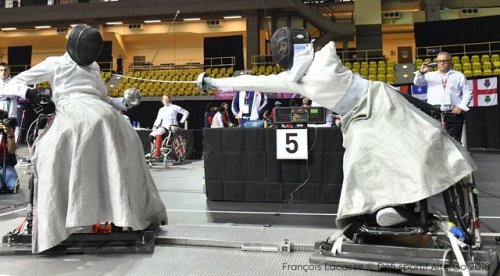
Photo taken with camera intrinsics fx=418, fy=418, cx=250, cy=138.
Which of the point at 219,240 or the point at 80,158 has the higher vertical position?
Result: the point at 80,158

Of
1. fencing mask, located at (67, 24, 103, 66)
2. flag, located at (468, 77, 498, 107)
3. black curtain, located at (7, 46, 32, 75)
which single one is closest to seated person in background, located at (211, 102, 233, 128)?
flag, located at (468, 77, 498, 107)

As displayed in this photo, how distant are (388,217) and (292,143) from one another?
198 centimetres

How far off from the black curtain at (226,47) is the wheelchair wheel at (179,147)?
363 inches

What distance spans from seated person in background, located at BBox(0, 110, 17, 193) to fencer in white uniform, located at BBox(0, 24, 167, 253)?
2.46 metres

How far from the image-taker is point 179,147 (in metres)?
9.48

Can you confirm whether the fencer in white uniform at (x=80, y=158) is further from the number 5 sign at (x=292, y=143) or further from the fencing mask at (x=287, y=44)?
the number 5 sign at (x=292, y=143)

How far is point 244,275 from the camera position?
2.07 metres

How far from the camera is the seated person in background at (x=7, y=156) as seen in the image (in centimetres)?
467

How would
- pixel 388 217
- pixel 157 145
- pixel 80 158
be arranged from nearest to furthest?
pixel 388 217 → pixel 80 158 → pixel 157 145

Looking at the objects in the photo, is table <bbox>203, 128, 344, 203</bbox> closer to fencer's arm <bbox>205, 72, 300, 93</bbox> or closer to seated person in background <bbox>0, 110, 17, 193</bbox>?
fencer's arm <bbox>205, 72, 300, 93</bbox>

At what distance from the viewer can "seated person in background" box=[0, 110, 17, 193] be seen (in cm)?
467

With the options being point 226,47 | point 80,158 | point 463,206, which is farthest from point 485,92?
point 80,158

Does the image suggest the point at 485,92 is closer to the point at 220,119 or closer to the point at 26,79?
the point at 220,119

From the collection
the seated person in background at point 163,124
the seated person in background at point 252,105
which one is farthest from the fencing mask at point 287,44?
the seated person in background at point 163,124
